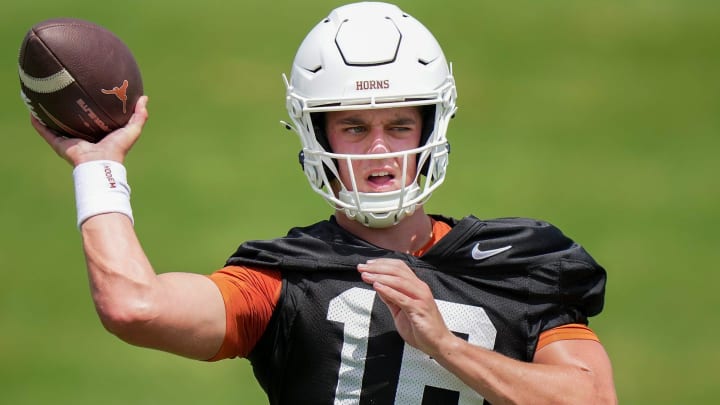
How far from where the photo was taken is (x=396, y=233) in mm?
4289

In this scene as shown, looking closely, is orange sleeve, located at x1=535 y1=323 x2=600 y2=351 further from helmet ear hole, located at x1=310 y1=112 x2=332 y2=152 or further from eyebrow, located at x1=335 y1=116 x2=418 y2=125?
helmet ear hole, located at x1=310 y1=112 x2=332 y2=152

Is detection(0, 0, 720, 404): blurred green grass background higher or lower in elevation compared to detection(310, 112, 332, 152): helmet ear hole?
lower

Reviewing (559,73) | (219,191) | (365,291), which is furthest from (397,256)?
(559,73)

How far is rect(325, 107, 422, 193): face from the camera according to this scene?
4.14 metres

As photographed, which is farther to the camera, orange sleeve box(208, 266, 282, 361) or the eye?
the eye

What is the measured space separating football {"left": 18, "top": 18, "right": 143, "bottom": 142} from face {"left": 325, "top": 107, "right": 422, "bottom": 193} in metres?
0.63

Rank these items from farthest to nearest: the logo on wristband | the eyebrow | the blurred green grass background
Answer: the blurred green grass background, the eyebrow, the logo on wristband

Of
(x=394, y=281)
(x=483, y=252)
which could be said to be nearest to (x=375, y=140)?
(x=483, y=252)

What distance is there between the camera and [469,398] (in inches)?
158

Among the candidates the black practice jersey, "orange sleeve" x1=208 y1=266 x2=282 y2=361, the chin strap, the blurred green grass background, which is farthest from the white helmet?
the blurred green grass background

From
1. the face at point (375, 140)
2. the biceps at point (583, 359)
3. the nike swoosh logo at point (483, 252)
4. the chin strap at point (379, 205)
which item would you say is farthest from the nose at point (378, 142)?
the biceps at point (583, 359)

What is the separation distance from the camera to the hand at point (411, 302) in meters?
3.74

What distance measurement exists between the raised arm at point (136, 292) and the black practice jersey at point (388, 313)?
0.84 feet

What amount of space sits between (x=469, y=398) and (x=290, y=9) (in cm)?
809
